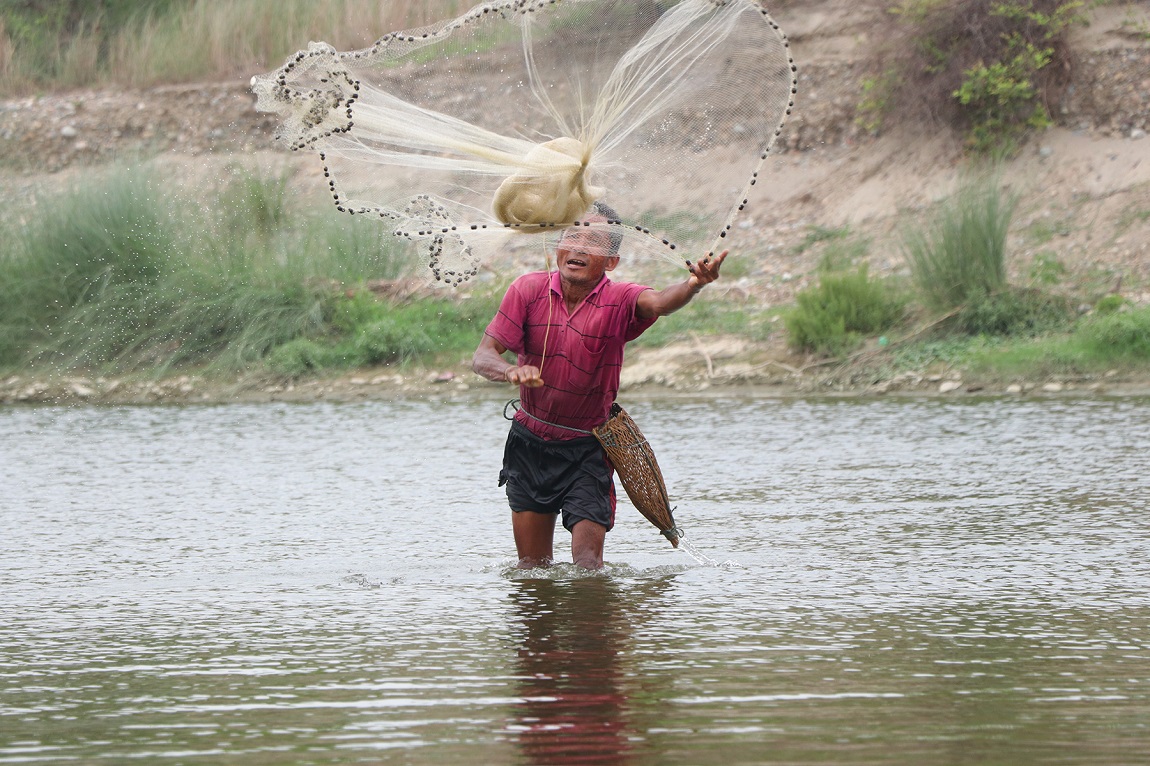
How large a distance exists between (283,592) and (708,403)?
7.09 metres

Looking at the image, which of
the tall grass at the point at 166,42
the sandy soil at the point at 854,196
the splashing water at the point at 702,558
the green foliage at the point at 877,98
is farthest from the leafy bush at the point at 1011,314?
the tall grass at the point at 166,42

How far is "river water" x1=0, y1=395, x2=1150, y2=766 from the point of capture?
4.38 metres

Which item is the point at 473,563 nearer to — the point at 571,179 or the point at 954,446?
the point at 571,179

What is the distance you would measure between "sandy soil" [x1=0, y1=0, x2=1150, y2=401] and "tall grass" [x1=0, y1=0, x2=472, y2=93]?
1653 millimetres

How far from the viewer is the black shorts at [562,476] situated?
6457 mm

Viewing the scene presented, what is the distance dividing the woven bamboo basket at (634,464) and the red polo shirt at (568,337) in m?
0.12

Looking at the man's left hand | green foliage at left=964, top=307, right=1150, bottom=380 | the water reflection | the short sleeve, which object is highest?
the man's left hand

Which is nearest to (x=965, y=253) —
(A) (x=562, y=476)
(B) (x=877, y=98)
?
(B) (x=877, y=98)

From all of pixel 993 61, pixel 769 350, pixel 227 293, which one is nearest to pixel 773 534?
pixel 769 350

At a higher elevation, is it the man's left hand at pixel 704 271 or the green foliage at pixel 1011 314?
the man's left hand at pixel 704 271

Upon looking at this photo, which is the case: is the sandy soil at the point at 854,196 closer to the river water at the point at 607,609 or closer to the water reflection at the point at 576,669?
the river water at the point at 607,609

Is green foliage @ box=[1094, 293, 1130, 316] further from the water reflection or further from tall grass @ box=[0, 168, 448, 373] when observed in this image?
the water reflection

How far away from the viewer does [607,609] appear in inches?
242

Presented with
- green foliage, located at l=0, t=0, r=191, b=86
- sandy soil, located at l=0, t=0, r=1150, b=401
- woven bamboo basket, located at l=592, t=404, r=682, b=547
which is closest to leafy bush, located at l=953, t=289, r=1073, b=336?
sandy soil, located at l=0, t=0, r=1150, b=401
